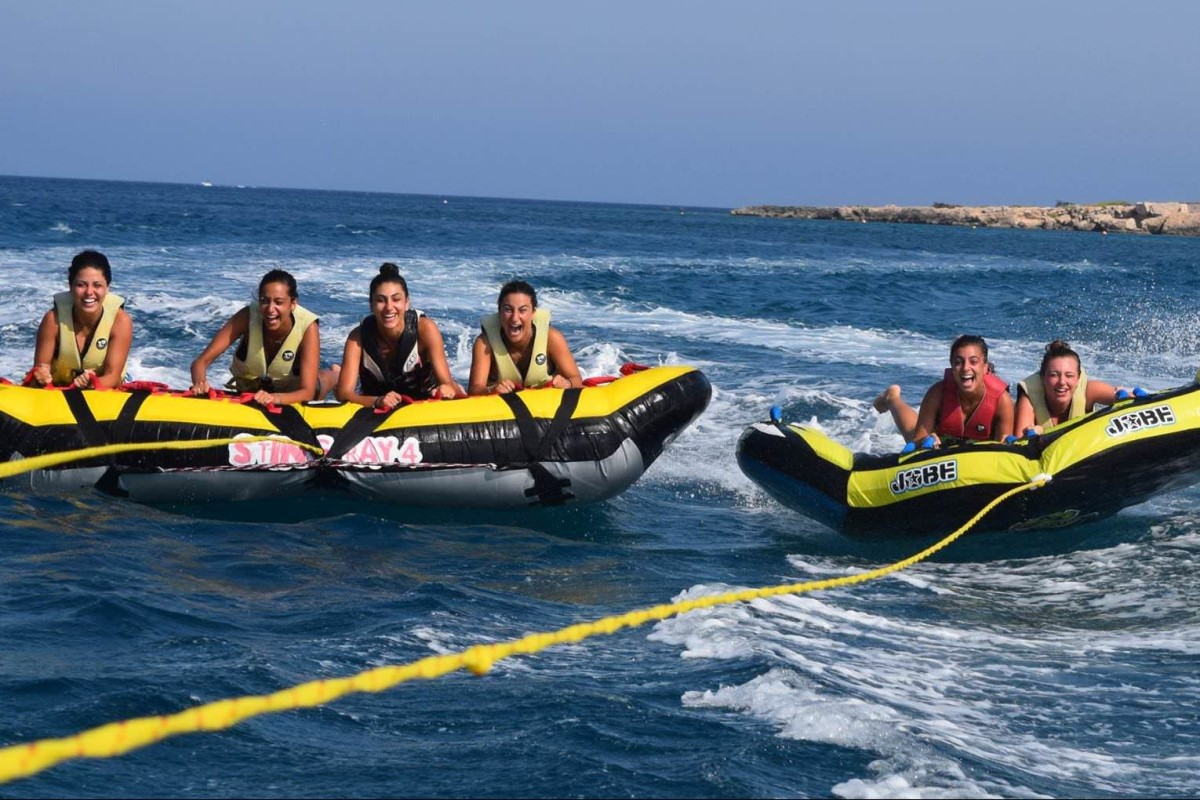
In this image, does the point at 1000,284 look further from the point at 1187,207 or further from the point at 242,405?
the point at 1187,207

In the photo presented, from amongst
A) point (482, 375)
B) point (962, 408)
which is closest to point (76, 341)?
point (482, 375)

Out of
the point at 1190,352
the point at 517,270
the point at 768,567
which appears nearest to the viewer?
the point at 768,567

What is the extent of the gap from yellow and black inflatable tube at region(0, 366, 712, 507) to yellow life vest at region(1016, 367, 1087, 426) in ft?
6.30

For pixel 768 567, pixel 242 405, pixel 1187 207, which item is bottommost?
pixel 768 567

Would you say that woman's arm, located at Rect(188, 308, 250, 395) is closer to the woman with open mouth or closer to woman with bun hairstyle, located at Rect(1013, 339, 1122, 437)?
the woman with open mouth

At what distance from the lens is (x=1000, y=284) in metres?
25.9

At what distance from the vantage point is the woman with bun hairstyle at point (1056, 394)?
643 cm

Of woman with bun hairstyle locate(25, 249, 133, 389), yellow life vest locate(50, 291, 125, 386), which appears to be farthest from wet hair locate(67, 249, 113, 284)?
yellow life vest locate(50, 291, 125, 386)

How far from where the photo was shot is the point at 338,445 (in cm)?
625

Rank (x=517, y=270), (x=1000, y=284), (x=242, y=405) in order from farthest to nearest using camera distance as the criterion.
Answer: (x=1000, y=284)
(x=517, y=270)
(x=242, y=405)

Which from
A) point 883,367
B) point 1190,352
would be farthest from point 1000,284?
point 883,367

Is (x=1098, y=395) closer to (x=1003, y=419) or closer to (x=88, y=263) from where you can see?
(x=1003, y=419)

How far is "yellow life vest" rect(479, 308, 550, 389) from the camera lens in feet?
22.2

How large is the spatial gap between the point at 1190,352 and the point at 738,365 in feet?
17.7
